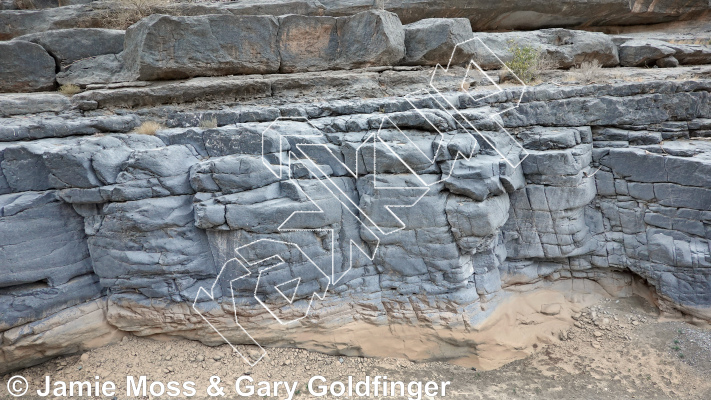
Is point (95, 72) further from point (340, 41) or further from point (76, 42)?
point (340, 41)

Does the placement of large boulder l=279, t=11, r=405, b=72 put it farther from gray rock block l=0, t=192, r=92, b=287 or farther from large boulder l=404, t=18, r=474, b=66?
gray rock block l=0, t=192, r=92, b=287

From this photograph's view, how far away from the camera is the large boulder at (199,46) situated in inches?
278

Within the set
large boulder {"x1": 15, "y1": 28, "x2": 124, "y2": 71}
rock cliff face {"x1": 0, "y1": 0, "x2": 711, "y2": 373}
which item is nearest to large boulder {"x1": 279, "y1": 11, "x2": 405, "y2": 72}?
rock cliff face {"x1": 0, "y1": 0, "x2": 711, "y2": 373}

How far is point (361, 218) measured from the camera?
6.07 meters

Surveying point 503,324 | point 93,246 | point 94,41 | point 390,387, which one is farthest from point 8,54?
point 503,324

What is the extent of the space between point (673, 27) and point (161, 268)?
13191 millimetres

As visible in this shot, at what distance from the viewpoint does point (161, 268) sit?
579 cm

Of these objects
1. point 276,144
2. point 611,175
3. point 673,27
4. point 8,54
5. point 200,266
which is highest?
point 8,54

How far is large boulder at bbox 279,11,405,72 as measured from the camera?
302 inches

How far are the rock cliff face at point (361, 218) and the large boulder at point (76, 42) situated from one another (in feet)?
8.21

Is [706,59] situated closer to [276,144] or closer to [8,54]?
[276,144]

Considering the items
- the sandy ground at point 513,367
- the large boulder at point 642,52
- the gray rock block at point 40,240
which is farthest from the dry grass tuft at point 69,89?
the large boulder at point 642,52
